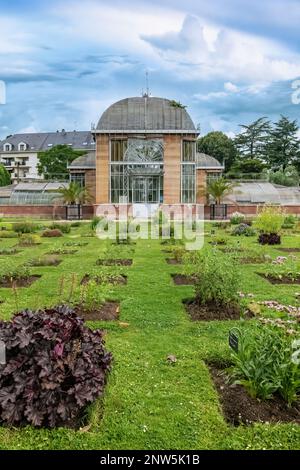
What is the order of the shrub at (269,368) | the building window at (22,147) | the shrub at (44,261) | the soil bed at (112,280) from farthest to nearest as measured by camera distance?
the building window at (22,147) < the shrub at (44,261) < the soil bed at (112,280) < the shrub at (269,368)

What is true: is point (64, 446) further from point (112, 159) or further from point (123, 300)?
point (112, 159)

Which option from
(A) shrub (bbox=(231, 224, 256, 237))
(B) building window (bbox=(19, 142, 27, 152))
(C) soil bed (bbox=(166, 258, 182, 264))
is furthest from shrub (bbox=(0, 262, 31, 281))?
(B) building window (bbox=(19, 142, 27, 152))

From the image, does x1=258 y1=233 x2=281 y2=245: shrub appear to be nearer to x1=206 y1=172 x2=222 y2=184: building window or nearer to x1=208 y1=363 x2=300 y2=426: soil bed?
x1=208 y1=363 x2=300 y2=426: soil bed

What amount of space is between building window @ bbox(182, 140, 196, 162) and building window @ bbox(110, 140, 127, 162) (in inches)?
161

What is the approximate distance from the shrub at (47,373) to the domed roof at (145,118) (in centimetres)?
2853

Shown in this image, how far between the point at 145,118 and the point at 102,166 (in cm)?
444

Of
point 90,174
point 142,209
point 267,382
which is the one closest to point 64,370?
point 267,382

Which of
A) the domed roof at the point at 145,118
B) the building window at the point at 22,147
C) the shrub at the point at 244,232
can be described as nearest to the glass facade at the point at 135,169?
the domed roof at the point at 145,118

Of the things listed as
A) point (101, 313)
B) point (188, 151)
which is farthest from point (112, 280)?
point (188, 151)

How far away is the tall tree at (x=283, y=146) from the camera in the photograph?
177 ft

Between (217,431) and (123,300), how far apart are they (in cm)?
401

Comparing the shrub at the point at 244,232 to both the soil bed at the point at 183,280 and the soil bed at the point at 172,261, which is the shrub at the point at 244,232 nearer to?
the soil bed at the point at 172,261

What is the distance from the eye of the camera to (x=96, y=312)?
263 inches

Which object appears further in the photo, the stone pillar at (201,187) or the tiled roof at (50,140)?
the tiled roof at (50,140)
